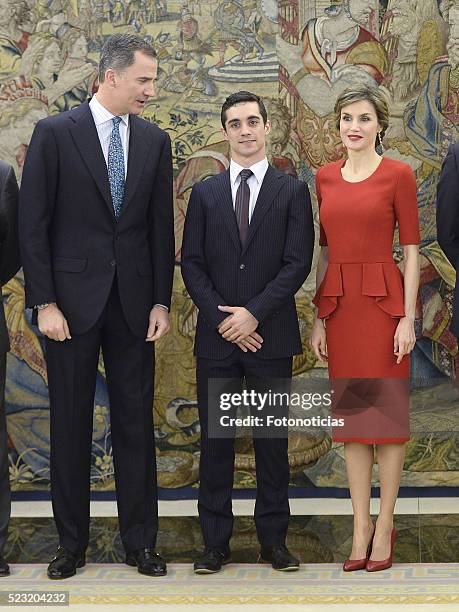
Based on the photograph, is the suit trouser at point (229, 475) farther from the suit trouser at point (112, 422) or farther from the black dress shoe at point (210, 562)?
the suit trouser at point (112, 422)

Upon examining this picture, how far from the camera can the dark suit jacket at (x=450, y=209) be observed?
14.3 feet

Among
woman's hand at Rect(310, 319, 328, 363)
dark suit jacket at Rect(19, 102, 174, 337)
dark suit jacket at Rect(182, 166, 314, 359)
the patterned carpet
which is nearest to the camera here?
the patterned carpet

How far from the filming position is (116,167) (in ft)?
14.2

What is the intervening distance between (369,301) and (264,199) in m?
0.56

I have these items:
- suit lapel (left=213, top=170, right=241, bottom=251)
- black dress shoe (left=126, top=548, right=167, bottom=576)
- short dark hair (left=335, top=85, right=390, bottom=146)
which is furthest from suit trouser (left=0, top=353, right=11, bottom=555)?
short dark hair (left=335, top=85, right=390, bottom=146)

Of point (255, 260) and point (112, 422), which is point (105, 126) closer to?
point (255, 260)

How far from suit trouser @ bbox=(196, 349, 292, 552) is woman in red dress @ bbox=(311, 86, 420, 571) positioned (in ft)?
0.84

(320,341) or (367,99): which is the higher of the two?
(367,99)

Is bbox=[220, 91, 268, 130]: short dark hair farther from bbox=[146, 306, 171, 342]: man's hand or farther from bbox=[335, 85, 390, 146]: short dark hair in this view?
bbox=[146, 306, 171, 342]: man's hand

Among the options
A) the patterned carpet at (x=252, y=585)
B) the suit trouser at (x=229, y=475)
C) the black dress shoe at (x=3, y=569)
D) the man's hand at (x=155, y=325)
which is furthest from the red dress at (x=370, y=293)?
the black dress shoe at (x=3, y=569)

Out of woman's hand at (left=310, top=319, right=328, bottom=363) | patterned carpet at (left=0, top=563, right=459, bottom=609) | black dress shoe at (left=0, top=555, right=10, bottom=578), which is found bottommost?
patterned carpet at (left=0, top=563, right=459, bottom=609)

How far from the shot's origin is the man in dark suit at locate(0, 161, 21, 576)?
430 centimetres

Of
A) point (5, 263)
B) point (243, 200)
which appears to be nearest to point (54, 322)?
point (5, 263)

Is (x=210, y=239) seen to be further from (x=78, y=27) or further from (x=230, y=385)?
(x=78, y=27)
